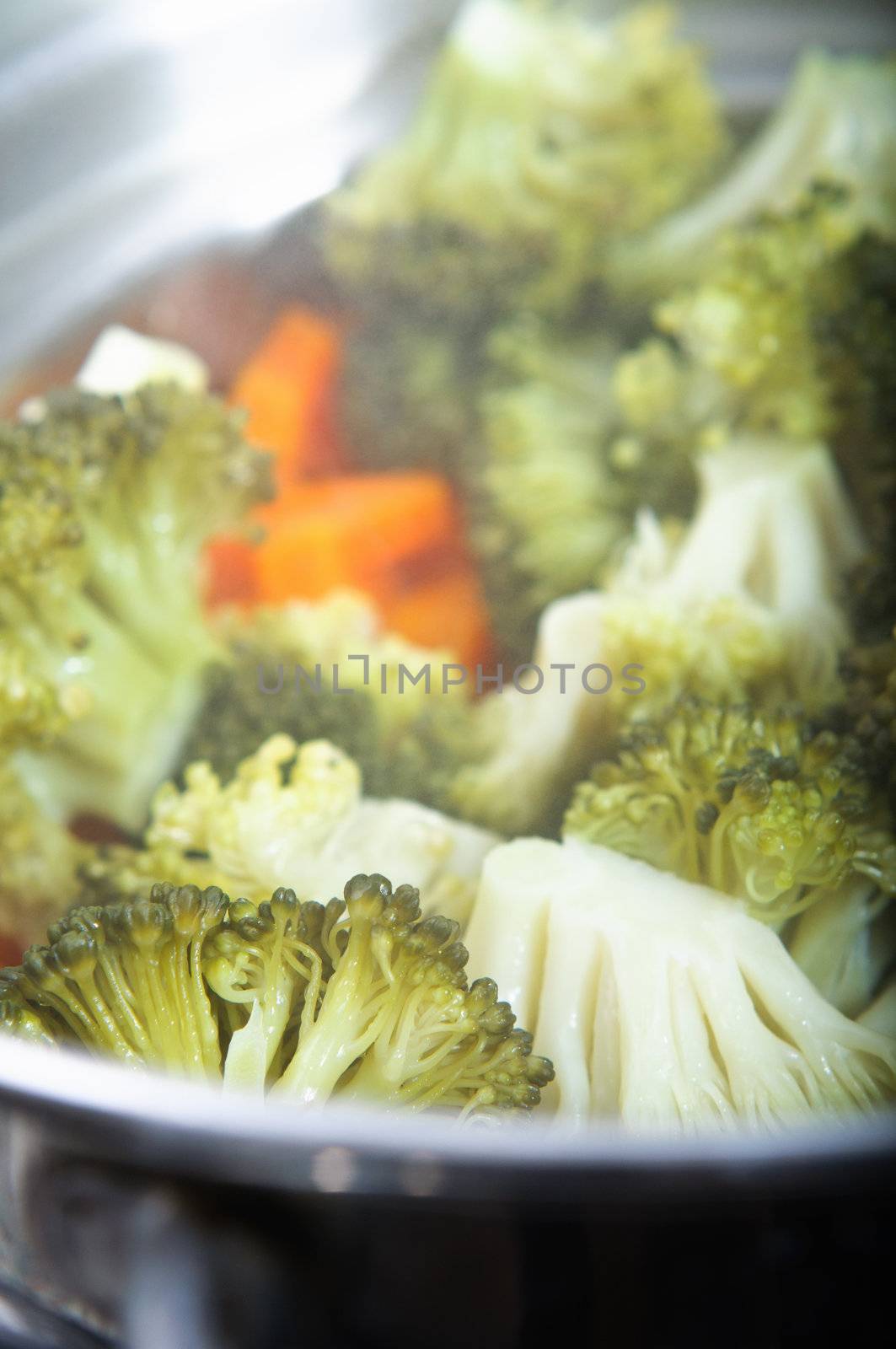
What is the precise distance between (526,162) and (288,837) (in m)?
0.74

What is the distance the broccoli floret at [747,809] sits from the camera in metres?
0.58

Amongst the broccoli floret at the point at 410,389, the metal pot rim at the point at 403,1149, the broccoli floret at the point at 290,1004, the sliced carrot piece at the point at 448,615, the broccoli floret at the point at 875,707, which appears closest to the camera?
the metal pot rim at the point at 403,1149

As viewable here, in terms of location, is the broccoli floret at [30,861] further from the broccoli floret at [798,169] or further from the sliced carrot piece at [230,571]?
the broccoli floret at [798,169]

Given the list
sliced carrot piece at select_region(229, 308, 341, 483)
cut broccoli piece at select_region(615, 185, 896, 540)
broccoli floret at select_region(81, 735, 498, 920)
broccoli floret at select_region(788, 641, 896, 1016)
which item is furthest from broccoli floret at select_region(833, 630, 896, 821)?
sliced carrot piece at select_region(229, 308, 341, 483)

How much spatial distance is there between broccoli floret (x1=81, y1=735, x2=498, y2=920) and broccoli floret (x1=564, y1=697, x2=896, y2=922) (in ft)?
0.25

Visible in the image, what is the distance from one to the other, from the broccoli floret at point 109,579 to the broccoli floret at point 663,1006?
0.25 metres

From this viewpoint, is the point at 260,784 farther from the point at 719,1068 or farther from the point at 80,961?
→ the point at 719,1068

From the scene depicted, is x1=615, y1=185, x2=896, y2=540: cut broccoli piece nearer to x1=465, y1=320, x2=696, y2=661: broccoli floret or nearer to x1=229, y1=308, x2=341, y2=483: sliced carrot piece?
x1=465, y1=320, x2=696, y2=661: broccoli floret

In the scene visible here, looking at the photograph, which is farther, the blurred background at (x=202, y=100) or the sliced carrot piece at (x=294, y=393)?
the blurred background at (x=202, y=100)

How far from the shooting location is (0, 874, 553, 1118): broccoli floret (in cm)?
52

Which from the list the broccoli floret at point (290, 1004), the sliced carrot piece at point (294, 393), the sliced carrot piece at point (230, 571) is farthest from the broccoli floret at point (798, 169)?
the broccoli floret at point (290, 1004)

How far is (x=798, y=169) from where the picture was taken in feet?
3.32

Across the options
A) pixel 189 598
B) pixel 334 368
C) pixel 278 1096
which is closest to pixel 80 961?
pixel 278 1096

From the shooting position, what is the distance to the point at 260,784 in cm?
64
